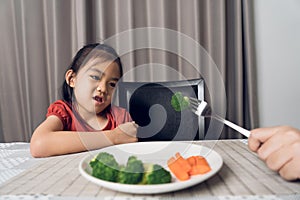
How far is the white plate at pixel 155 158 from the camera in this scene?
0.47 meters

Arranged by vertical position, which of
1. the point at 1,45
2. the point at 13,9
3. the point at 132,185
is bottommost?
the point at 132,185

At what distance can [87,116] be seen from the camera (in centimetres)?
122

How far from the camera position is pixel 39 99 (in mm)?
1839

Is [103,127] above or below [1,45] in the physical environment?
below

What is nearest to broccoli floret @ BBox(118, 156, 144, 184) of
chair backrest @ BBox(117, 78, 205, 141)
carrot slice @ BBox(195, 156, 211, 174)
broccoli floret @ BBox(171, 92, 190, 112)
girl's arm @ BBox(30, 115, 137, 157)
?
carrot slice @ BBox(195, 156, 211, 174)

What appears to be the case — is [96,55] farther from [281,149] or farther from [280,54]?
[280,54]

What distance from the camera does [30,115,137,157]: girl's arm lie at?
32.9 inches

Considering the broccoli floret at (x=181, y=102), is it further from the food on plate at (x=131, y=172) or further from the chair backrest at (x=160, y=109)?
the food on plate at (x=131, y=172)

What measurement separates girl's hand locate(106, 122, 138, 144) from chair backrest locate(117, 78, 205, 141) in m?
0.37

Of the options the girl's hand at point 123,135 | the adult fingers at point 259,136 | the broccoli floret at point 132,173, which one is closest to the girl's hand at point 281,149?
the adult fingers at point 259,136

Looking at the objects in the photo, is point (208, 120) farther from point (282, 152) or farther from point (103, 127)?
point (282, 152)

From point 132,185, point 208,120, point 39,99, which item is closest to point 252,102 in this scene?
point 208,120

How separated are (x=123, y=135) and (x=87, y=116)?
305 millimetres

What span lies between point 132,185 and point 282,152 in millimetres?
262
